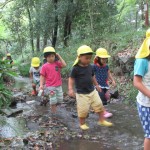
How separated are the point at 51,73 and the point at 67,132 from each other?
6.35 ft

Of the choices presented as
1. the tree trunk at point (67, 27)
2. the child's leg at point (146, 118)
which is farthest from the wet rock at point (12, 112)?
the tree trunk at point (67, 27)

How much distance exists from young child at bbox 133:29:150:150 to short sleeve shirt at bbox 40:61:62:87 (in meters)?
3.96

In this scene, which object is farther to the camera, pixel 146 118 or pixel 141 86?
pixel 146 118

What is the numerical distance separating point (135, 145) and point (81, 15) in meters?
16.9

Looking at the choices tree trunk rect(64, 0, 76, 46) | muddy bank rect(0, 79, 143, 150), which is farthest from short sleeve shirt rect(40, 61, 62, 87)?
tree trunk rect(64, 0, 76, 46)

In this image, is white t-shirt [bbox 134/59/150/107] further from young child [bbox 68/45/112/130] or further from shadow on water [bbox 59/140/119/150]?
young child [bbox 68/45/112/130]

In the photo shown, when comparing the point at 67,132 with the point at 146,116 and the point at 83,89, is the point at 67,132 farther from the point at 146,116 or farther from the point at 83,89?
the point at 146,116

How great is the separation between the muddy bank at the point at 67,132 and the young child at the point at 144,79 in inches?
57.8

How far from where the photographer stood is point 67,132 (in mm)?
5773

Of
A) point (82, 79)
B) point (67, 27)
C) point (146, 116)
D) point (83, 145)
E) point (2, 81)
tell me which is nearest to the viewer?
point (146, 116)

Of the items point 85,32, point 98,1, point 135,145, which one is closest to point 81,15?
point 85,32

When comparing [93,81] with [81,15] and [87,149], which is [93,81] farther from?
[81,15]

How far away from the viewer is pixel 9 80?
1574cm

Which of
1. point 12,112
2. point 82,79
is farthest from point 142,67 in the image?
point 12,112
